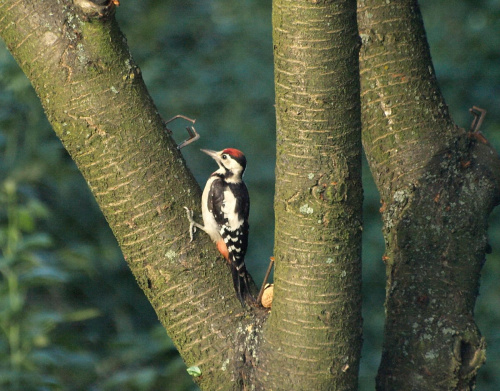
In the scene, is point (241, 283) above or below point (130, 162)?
below

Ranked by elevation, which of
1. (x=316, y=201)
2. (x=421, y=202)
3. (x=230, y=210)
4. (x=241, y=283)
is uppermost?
(x=316, y=201)

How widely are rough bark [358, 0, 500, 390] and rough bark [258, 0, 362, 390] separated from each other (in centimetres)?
37

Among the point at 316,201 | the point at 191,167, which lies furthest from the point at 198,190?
the point at 191,167

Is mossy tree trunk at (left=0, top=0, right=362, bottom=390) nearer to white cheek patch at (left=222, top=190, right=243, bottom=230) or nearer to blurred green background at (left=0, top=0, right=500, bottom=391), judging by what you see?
blurred green background at (left=0, top=0, right=500, bottom=391)

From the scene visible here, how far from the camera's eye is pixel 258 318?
2.23 m

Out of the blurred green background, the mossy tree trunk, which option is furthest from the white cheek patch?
the mossy tree trunk

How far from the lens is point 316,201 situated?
1.96 m

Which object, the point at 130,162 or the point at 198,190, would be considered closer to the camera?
the point at 130,162

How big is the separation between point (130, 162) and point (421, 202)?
1.07 m

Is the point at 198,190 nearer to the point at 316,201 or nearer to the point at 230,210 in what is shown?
the point at 316,201

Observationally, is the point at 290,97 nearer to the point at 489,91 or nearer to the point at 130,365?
the point at 130,365

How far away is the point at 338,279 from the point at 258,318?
1.19 feet

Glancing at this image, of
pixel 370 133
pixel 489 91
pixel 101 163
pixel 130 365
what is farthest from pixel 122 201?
pixel 489 91

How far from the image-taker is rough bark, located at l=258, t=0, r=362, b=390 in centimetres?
190
